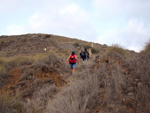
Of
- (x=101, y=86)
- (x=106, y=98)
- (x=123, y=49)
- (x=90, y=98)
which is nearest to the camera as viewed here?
(x=106, y=98)

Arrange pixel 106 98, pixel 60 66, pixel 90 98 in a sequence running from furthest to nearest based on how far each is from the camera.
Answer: pixel 60 66 → pixel 90 98 → pixel 106 98

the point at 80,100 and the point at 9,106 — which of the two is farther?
the point at 9,106

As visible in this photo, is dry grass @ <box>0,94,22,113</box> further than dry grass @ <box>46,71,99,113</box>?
Yes

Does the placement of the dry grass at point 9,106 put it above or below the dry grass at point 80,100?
below

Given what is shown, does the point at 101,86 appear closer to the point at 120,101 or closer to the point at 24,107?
the point at 120,101

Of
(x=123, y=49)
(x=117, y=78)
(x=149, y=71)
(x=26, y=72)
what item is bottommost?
(x=26, y=72)

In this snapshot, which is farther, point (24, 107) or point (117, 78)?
point (24, 107)

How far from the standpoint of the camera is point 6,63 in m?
9.45

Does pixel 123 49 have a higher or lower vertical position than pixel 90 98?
higher

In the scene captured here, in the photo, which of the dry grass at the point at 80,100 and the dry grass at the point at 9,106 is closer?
the dry grass at the point at 80,100

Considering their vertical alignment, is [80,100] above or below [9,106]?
above

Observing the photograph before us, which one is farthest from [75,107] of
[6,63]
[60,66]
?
[6,63]

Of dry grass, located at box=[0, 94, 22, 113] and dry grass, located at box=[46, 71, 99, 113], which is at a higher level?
dry grass, located at box=[46, 71, 99, 113]

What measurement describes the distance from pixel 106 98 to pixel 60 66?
256 inches
